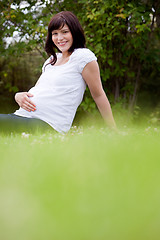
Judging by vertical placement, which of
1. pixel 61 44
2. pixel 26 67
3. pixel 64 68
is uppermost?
pixel 61 44

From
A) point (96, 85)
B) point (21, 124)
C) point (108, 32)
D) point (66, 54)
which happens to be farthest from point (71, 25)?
point (108, 32)

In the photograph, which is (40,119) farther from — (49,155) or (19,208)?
(19,208)

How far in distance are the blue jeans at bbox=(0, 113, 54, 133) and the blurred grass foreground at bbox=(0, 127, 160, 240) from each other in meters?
1.70

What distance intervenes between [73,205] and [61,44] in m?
2.49

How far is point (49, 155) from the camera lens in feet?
5.09

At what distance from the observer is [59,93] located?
3.12m

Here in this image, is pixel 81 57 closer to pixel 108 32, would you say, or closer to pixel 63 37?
pixel 63 37

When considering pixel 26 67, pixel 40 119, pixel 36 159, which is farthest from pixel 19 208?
pixel 26 67

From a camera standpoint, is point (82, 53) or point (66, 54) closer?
point (82, 53)

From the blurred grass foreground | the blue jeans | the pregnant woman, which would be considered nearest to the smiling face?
the pregnant woman

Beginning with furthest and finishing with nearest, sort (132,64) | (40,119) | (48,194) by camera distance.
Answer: (132,64) < (40,119) < (48,194)

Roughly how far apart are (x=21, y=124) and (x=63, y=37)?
3.49ft

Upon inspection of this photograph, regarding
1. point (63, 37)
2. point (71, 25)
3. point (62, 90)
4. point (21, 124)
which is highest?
point (71, 25)

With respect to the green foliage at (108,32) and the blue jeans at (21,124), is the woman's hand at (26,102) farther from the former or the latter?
the green foliage at (108,32)
